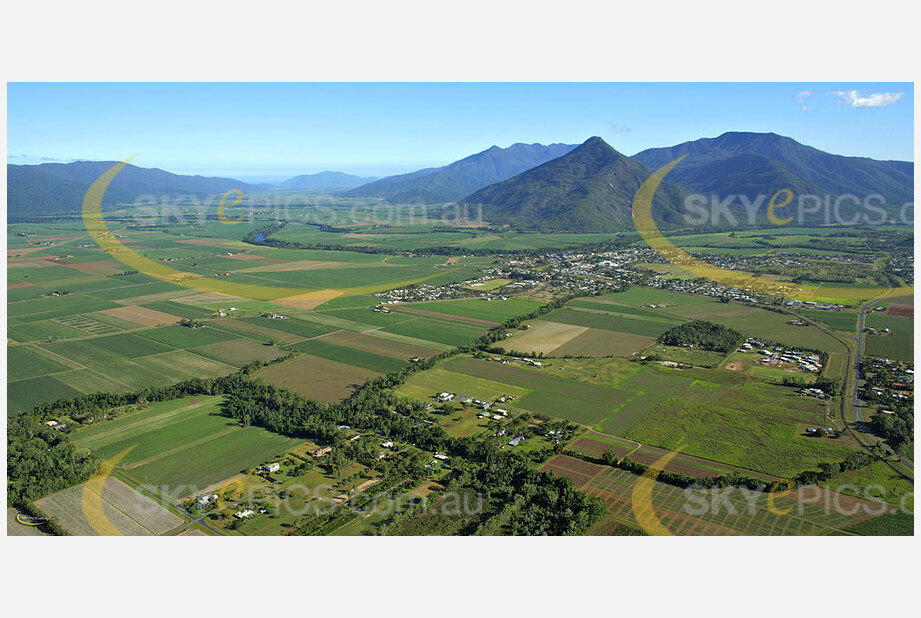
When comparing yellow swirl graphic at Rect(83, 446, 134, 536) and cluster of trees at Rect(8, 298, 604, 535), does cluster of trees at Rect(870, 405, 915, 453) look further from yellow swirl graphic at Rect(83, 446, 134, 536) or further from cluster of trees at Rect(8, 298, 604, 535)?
yellow swirl graphic at Rect(83, 446, 134, 536)

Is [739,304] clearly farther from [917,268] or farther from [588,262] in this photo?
[917,268]

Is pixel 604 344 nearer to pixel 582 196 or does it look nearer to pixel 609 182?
pixel 582 196

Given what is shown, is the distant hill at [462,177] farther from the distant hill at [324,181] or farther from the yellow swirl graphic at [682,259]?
the distant hill at [324,181]

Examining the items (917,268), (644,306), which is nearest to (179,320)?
(644,306)

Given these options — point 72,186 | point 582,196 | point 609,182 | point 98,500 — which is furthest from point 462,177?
point 98,500

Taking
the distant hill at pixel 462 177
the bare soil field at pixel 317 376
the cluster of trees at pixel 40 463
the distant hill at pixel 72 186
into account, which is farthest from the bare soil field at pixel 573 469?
the distant hill at pixel 462 177

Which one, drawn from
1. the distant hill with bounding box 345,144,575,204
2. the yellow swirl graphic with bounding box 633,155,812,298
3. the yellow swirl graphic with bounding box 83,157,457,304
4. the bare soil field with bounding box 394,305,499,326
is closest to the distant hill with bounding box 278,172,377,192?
the distant hill with bounding box 345,144,575,204

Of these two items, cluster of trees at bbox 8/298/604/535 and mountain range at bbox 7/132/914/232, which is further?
mountain range at bbox 7/132/914/232
